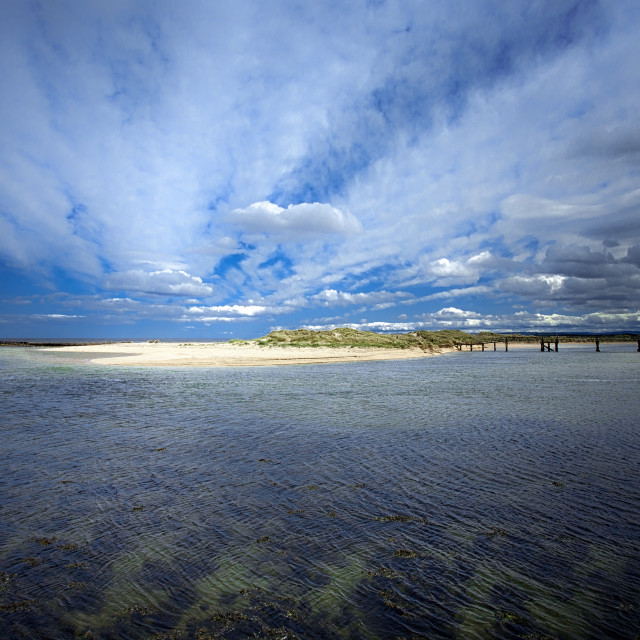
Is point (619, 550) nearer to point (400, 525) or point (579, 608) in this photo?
point (579, 608)

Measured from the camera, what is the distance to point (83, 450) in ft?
34.5

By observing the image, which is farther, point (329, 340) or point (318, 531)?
point (329, 340)

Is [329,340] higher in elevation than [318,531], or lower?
higher

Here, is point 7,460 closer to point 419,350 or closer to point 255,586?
point 255,586

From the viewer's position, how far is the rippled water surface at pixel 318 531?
430 centimetres

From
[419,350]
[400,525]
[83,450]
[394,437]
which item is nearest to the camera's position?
[400,525]

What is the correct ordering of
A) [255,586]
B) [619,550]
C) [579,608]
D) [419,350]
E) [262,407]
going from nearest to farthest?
[579,608] < [255,586] < [619,550] < [262,407] < [419,350]

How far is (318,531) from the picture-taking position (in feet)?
20.3

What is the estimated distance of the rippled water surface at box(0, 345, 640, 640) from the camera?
14.1ft

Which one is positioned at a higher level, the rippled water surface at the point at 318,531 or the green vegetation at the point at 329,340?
the green vegetation at the point at 329,340

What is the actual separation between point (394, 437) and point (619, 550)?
692cm

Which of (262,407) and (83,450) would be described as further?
(262,407)

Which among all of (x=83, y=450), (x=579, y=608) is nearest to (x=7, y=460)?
(x=83, y=450)

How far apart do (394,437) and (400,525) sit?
235 inches
